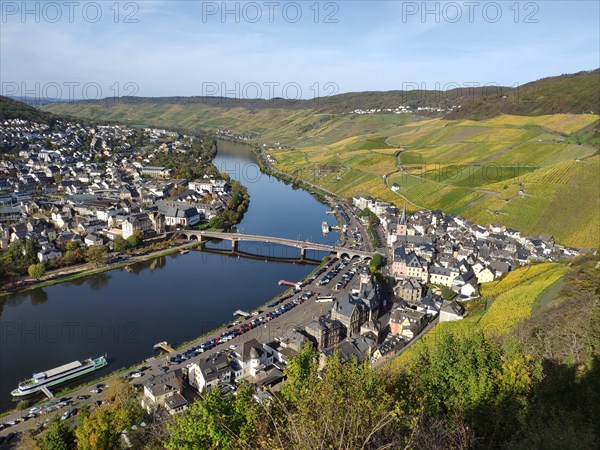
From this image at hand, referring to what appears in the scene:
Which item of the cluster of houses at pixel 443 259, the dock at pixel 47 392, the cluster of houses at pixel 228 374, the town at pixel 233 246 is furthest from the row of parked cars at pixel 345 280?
the dock at pixel 47 392

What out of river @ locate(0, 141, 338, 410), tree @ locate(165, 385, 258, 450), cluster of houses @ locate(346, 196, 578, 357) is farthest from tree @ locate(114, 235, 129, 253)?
tree @ locate(165, 385, 258, 450)

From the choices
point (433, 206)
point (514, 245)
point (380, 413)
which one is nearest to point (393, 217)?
point (433, 206)

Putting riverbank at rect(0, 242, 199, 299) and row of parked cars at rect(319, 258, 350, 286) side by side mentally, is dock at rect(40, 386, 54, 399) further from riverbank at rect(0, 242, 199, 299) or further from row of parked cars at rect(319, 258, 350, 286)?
row of parked cars at rect(319, 258, 350, 286)

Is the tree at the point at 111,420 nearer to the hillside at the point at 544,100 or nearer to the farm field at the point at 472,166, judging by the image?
the farm field at the point at 472,166

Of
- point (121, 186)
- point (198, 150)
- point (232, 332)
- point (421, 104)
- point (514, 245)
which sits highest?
point (421, 104)

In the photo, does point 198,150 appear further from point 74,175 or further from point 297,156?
point 74,175
